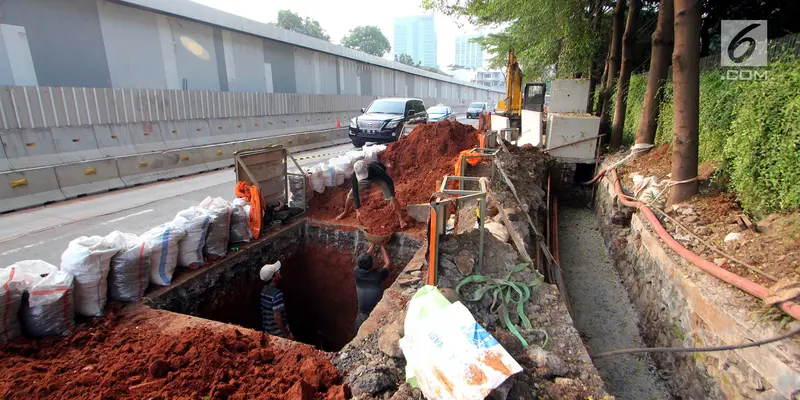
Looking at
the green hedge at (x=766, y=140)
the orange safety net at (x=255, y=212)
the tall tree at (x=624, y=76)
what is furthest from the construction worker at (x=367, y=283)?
the tall tree at (x=624, y=76)

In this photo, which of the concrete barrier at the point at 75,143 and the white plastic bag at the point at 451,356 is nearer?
the white plastic bag at the point at 451,356

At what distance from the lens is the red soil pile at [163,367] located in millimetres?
2627

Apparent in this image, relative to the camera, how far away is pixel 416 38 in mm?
141000

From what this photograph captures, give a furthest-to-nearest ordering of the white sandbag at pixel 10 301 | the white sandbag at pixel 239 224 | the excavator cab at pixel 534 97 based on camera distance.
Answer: the excavator cab at pixel 534 97, the white sandbag at pixel 239 224, the white sandbag at pixel 10 301

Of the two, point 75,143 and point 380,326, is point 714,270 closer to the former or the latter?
point 380,326

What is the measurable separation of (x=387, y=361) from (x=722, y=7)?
15989 mm

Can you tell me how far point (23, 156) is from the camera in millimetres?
8797

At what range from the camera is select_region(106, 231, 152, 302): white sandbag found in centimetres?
375

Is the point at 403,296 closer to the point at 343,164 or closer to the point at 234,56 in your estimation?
the point at 343,164

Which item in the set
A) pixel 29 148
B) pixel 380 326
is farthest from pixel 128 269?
pixel 29 148

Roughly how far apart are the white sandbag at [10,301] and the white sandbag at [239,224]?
2.26 metres

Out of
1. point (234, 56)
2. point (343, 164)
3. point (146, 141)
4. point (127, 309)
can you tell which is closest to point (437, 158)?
point (343, 164)

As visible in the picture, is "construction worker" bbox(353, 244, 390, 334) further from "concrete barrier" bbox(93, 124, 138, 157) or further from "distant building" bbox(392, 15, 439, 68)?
"distant building" bbox(392, 15, 439, 68)

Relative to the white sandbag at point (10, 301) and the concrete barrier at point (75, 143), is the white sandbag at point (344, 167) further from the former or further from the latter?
the concrete barrier at point (75, 143)
